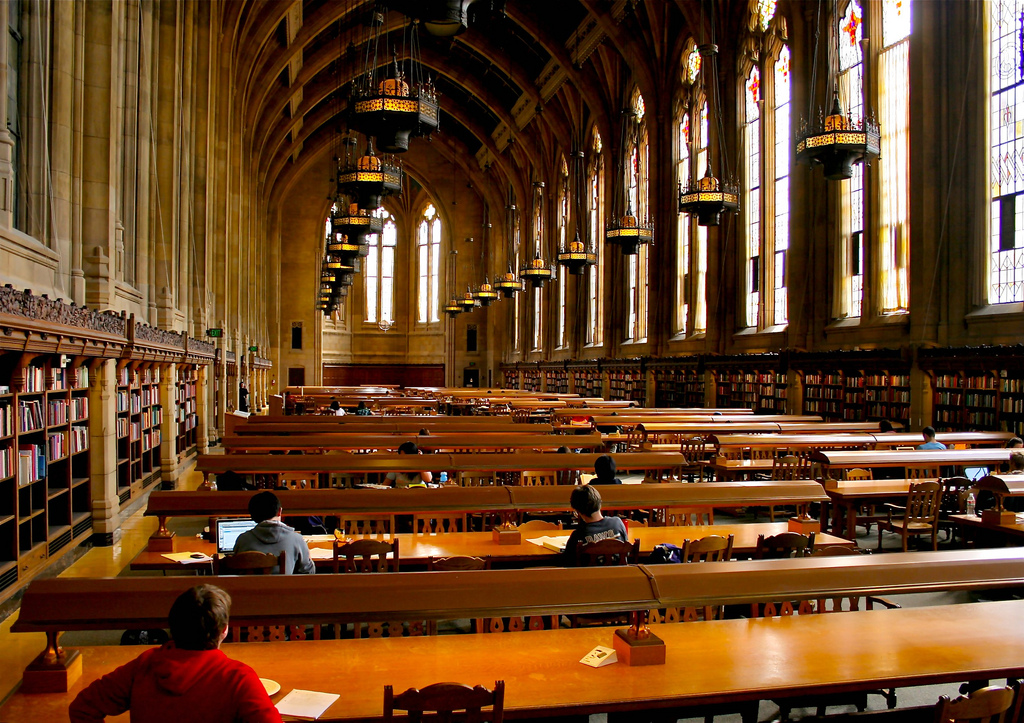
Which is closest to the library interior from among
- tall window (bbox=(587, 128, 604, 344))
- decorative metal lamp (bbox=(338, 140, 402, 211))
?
decorative metal lamp (bbox=(338, 140, 402, 211))

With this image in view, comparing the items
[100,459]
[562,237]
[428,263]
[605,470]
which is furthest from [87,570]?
[428,263]

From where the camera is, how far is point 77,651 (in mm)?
2738

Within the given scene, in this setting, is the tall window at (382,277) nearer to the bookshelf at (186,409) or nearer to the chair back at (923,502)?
the bookshelf at (186,409)

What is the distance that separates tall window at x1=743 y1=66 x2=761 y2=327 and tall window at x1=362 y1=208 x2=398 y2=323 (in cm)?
2647

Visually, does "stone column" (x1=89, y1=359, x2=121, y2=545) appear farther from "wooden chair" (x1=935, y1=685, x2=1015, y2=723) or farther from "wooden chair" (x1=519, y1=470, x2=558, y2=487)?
"wooden chair" (x1=935, y1=685, x2=1015, y2=723)

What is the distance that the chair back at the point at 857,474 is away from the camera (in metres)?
8.41

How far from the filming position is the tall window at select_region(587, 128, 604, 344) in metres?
29.5

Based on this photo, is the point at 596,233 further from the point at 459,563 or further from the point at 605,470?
the point at 459,563

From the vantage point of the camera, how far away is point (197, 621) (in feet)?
7.13

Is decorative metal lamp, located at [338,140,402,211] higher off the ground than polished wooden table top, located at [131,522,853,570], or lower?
higher

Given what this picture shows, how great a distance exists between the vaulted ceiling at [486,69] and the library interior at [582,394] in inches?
6.6

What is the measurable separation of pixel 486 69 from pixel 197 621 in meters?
33.2

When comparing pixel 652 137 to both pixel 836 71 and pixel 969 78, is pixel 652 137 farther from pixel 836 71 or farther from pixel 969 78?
pixel 969 78

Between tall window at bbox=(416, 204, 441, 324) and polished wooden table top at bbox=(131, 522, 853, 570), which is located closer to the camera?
polished wooden table top at bbox=(131, 522, 853, 570)
